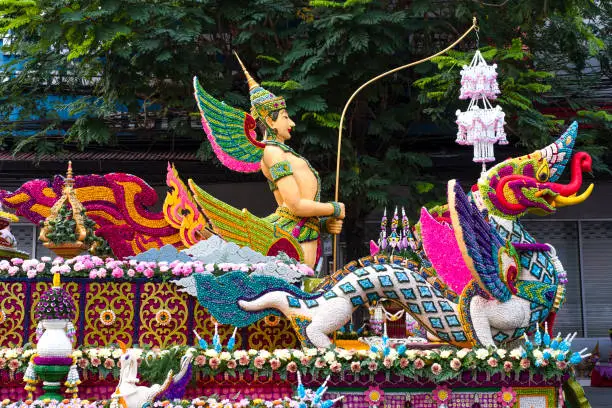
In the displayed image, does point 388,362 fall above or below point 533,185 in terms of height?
below

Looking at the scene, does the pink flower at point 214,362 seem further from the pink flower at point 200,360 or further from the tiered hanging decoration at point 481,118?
the tiered hanging decoration at point 481,118

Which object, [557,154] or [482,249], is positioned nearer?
[482,249]

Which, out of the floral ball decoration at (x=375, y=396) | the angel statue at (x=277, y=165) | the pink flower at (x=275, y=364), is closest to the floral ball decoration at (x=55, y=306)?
the pink flower at (x=275, y=364)

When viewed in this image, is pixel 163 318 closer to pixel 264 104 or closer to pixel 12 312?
pixel 12 312

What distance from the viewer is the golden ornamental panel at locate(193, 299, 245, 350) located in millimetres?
6980

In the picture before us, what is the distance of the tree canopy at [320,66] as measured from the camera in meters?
12.0

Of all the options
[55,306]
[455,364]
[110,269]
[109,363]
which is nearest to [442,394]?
[455,364]

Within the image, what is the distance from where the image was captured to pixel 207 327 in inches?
276

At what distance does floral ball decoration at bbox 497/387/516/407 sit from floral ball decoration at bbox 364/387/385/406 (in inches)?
35.4

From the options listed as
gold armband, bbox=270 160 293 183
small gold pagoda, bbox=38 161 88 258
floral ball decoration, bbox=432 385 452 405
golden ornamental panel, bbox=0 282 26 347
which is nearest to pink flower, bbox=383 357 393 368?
floral ball decoration, bbox=432 385 452 405

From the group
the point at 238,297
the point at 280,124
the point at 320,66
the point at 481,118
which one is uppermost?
the point at 320,66

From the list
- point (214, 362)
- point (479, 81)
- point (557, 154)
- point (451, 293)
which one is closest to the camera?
point (214, 362)

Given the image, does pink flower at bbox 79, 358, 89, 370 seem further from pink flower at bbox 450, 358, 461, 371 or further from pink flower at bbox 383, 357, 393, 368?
pink flower at bbox 450, 358, 461, 371

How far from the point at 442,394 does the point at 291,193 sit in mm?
2886
